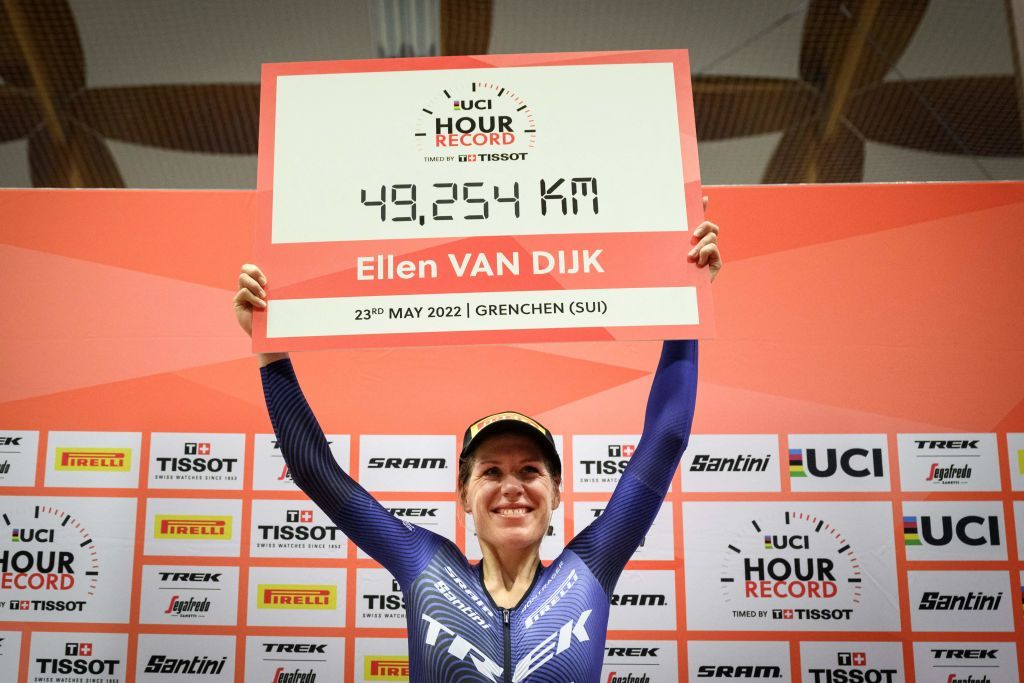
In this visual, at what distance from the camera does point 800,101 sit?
3982mm

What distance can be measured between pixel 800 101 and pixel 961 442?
1964 millimetres

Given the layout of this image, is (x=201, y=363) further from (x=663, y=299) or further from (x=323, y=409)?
(x=663, y=299)

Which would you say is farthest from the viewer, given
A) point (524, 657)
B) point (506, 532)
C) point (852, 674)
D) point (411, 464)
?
point (411, 464)

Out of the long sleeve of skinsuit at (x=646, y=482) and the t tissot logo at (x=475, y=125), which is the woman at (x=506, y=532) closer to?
the long sleeve of skinsuit at (x=646, y=482)

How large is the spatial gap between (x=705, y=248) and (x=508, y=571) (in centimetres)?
83

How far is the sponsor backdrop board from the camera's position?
2592mm

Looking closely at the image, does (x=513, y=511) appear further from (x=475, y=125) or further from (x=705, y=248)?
(x=475, y=125)

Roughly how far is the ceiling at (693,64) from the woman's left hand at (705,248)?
200 centimetres

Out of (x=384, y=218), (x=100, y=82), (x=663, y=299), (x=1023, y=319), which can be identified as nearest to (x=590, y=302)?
(x=663, y=299)

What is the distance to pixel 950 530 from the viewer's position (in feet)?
8.66

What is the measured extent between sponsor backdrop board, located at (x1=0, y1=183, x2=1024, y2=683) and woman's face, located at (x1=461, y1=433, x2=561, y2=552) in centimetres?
80

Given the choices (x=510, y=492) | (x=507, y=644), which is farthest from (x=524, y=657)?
(x=510, y=492)

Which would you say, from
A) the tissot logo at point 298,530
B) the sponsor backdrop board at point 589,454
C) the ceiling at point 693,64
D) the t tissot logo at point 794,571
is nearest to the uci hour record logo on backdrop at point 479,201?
the sponsor backdrop board at point 589,454

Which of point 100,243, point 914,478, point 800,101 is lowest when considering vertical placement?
point 914,478
